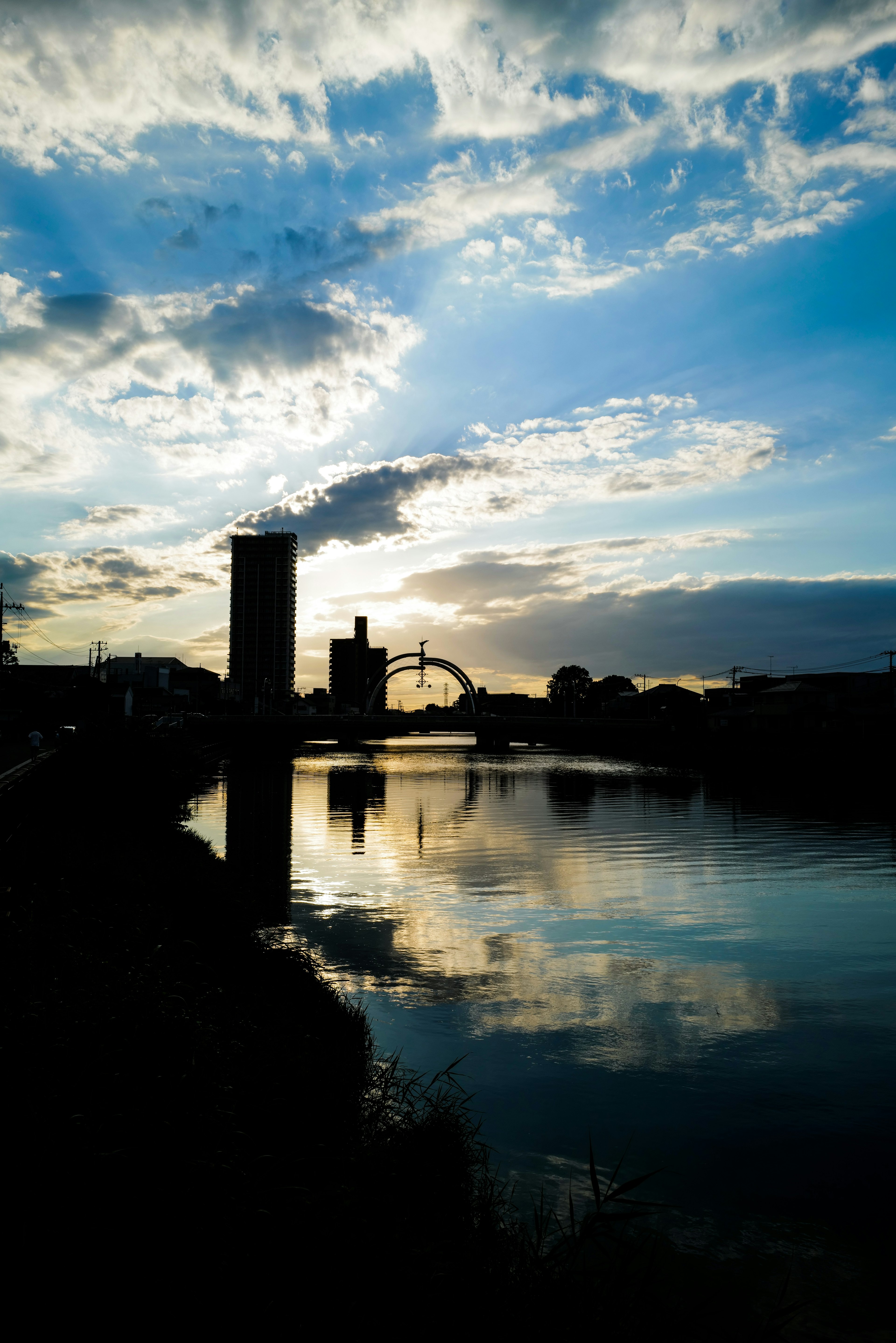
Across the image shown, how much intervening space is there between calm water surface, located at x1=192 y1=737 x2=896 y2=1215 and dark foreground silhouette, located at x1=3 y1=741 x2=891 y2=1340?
0.92 metres

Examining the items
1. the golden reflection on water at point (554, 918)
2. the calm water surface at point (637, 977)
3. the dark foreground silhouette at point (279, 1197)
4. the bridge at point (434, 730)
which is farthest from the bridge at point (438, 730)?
the dark foreground silhouette at point (279, 1197)

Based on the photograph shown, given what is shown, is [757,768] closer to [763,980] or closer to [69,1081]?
[763,980]

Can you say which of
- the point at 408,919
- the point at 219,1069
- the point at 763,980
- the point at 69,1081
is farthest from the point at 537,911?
the point at 69,1081

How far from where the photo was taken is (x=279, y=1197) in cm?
670

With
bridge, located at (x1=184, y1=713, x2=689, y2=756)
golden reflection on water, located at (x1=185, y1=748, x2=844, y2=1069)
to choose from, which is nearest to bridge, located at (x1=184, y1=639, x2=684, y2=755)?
bridge, located at (x1=184, y1=713, x2=689, y2=756)

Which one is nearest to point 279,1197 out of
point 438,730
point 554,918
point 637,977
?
point 637,977

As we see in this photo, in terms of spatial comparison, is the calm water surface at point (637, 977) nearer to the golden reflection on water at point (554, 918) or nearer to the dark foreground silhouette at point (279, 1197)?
the golden reflection on water at point (554, 918)

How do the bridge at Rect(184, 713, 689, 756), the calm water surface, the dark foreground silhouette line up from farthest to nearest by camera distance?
the bridge at Rect(184, 713, 689, 756), the calm water surface, the dark foreground silhouette

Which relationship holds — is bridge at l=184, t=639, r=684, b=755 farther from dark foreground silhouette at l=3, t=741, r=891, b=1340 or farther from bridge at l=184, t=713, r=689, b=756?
dark foreground silhouette at l=3, t=741, r=891, b=1340

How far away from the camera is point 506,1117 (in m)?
10.4

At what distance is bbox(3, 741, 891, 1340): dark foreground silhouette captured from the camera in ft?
18.0

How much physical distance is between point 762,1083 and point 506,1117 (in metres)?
4.03

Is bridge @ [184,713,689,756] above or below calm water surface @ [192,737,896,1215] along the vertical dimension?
above

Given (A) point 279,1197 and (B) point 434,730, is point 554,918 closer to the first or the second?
Answer: (A) point 279,1197
